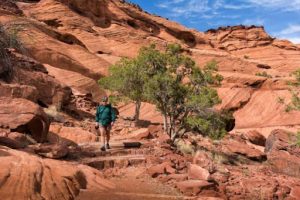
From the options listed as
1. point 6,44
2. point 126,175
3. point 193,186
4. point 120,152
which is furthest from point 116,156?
point 6,44

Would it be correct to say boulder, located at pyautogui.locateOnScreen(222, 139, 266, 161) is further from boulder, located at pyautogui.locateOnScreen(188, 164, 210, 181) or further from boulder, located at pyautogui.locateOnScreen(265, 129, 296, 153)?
boulder, located at pyautogui.locateOnScreen(188, 164, 210, 181)

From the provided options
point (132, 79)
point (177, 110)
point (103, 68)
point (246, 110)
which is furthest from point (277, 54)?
point (177, 110)

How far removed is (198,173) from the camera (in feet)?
34.8

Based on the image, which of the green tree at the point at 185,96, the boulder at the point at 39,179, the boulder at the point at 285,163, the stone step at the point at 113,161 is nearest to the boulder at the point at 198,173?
the stone step at the point at 113,161

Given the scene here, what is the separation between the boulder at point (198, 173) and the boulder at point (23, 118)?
463 cm

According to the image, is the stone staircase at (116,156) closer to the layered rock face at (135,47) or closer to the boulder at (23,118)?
the boulder at (23,118)

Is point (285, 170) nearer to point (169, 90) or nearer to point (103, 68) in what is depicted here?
point (169, 90)

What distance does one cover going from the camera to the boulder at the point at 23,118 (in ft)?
39.2

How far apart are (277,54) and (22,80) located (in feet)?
189

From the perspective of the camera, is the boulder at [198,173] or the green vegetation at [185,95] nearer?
the boulder at [198,173]

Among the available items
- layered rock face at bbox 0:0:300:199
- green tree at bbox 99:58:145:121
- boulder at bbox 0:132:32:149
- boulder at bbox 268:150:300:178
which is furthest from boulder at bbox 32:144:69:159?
green tree at bbox 99:58:145:121

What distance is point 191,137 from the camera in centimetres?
2539

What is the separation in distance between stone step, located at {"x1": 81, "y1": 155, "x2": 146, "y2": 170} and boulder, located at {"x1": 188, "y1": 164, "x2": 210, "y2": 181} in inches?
69.9

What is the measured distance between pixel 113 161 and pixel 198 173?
2.51 m
